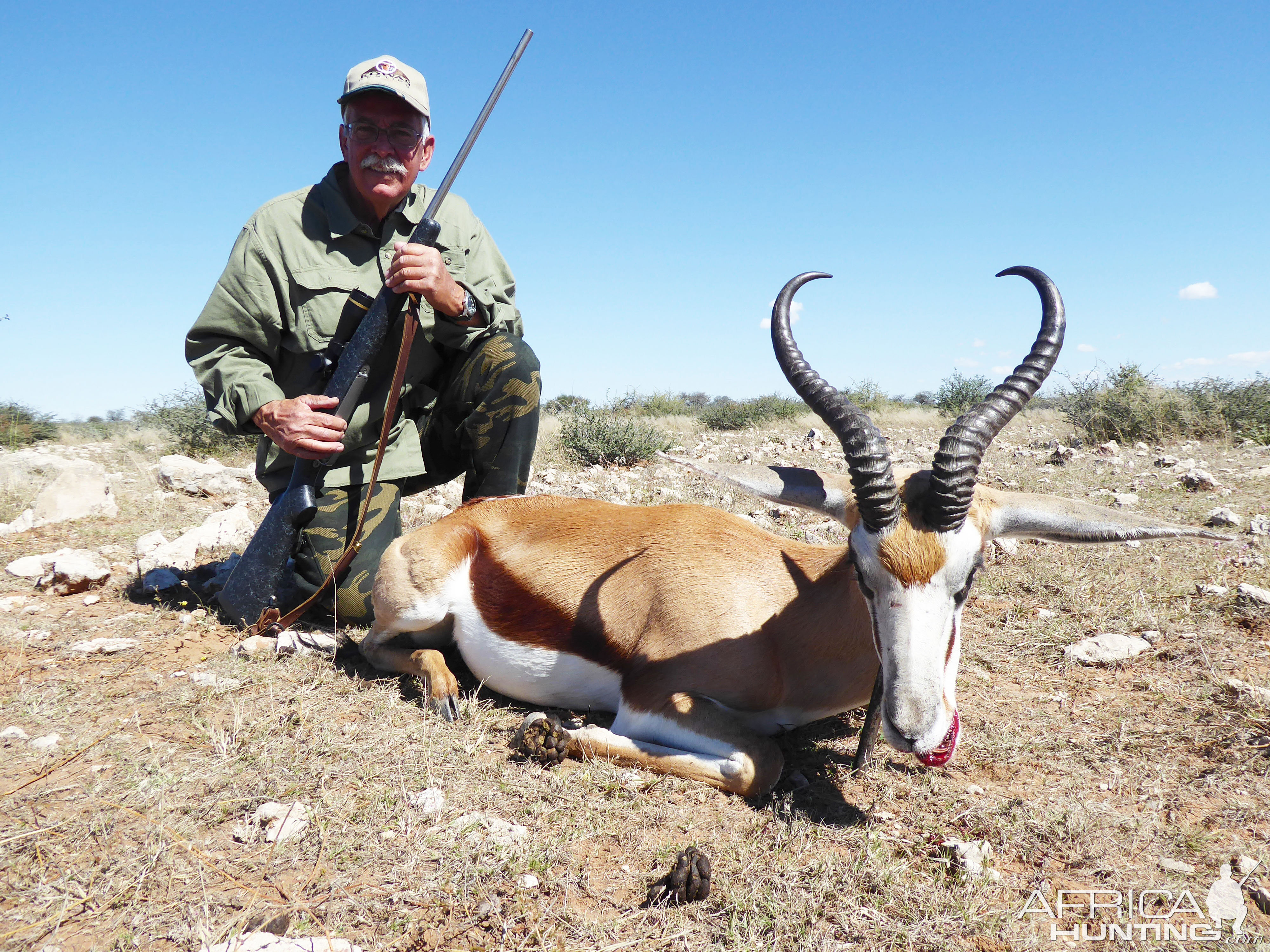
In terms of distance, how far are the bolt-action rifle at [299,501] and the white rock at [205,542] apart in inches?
53.0

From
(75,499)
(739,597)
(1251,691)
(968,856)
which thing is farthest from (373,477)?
(1251,691)

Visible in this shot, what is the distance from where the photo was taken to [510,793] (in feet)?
9.46

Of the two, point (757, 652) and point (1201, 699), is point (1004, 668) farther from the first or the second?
point (757, 652)

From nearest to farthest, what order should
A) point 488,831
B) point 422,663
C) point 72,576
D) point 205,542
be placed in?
point 488,831 < point 422,663 < point 72,576 < point 205,542

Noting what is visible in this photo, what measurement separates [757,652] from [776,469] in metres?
0.84

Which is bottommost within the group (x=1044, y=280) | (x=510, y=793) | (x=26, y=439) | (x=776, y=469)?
(x=26, y=439)

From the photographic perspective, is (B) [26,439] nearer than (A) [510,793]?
No

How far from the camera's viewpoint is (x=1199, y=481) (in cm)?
760

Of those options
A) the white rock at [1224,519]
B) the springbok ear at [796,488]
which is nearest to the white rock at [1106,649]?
the springbok ear at [796,488]

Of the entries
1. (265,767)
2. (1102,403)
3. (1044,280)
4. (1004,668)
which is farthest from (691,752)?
(1102,403)

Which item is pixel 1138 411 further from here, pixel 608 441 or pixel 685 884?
pixel 685 884

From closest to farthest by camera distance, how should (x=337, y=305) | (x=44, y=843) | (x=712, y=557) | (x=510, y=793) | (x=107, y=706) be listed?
(x=44, y=843), (x=510, y=793), (x=107, y=706), (x=712, y=557), (x=337, y=305)

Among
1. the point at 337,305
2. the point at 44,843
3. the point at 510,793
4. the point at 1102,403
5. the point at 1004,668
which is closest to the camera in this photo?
the point at 44,843

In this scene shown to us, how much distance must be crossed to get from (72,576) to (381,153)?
3.54 m
